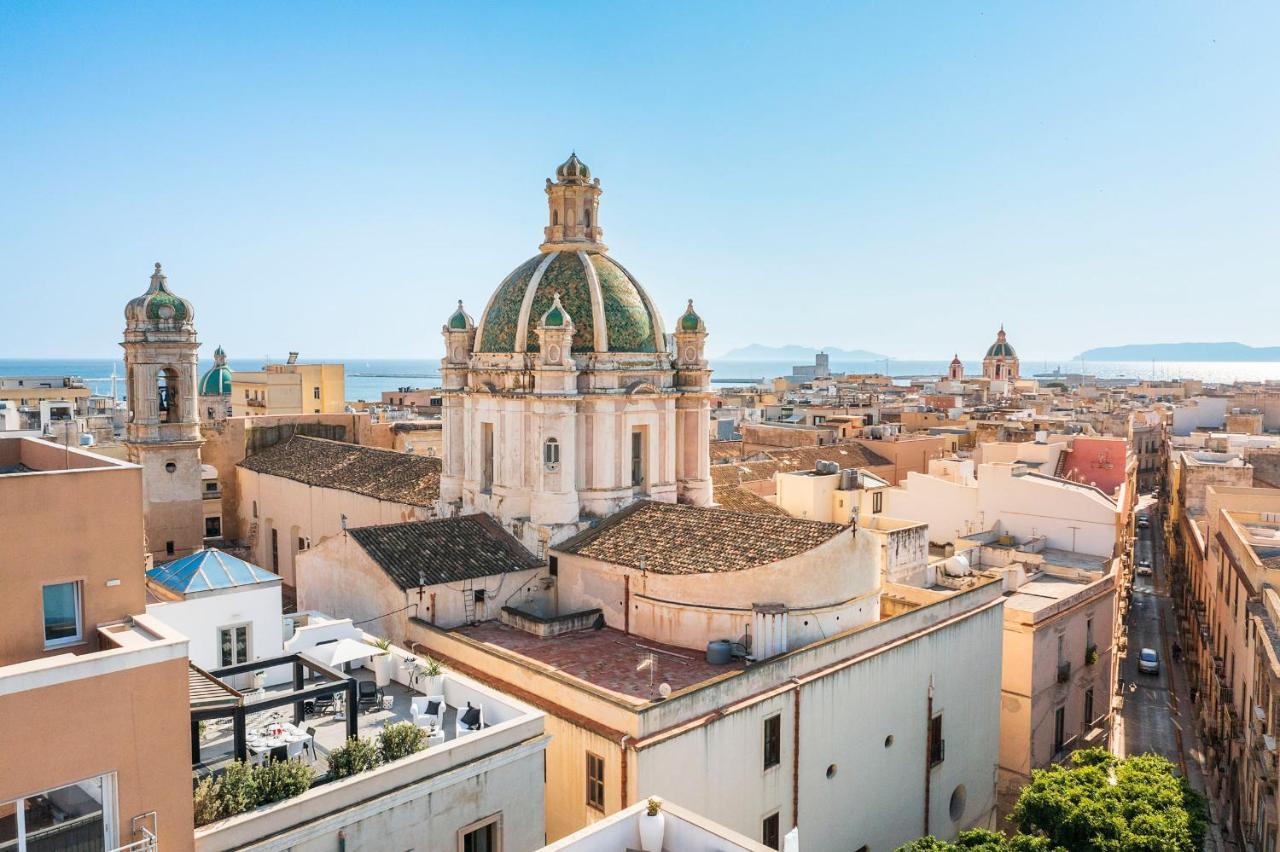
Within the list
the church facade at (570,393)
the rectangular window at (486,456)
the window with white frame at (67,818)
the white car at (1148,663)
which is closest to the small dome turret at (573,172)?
the church facade at (570,393)

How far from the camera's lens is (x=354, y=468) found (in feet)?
105

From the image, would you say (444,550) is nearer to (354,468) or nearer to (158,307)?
(354,468)

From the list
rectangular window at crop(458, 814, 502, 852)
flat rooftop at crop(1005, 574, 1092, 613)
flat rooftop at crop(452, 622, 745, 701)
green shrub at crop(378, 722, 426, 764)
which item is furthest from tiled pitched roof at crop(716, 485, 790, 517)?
green shrub at crop(378, 722, 426, 764)

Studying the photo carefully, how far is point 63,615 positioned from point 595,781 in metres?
9.07

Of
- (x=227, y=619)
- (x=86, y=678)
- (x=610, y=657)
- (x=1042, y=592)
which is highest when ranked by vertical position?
(x=86, y=678)

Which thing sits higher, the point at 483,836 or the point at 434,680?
the point at 434,680

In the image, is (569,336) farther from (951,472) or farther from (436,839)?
(951,472)

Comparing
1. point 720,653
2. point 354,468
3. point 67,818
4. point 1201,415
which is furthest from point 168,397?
point 1201,415

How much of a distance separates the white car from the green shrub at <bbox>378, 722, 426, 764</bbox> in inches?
1265

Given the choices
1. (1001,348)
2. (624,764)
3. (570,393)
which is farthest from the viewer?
(1001,348)

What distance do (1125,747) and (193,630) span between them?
87.6 ft

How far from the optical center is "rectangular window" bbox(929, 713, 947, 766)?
73.1ft

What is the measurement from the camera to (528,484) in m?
23.6

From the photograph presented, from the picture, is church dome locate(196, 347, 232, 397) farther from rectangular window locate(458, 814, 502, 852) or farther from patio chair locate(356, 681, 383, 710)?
rectangular window locate(458, 814, 502, 852)
